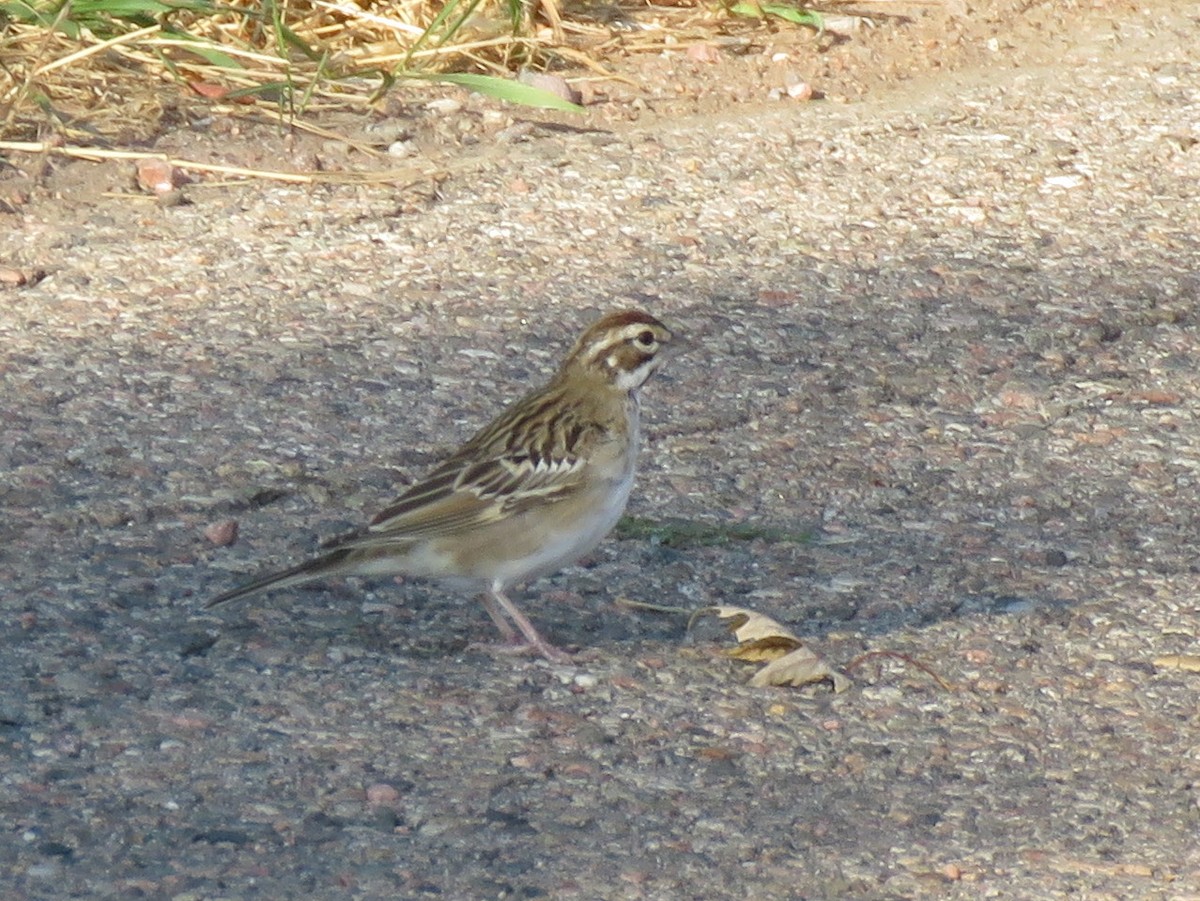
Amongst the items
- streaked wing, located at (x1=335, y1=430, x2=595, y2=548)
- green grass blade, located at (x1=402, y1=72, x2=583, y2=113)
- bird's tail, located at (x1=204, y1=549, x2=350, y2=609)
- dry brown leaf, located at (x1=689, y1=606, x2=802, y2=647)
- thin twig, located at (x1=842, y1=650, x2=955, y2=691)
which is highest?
green grass blade, located at (x1=402, y1=72, x2=583, y2=113)

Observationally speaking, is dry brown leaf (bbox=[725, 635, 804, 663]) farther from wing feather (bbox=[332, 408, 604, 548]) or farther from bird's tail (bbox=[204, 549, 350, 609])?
bird's tail (bbox=[204, 549, 350, 609])

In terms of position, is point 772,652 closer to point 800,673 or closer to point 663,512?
point 800,673

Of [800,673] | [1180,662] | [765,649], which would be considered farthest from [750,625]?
[1180,662]

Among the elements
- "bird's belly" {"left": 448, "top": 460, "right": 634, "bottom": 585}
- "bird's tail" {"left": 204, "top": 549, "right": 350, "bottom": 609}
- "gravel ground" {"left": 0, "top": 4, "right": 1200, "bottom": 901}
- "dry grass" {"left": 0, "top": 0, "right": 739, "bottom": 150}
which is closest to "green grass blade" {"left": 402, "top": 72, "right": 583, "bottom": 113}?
"dry grass" {"left": 0, "top": 0, "right": 739, "bottom": 150}

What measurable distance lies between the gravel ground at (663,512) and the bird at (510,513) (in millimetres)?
197

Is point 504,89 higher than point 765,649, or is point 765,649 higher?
point 504,89

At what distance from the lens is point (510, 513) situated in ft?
17.1

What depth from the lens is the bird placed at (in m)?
5.12

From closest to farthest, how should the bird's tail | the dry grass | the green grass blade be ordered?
the bird's tail < the dry grass < the green grass blade

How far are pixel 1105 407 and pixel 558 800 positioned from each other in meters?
3.12

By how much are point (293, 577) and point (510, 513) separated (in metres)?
0.62

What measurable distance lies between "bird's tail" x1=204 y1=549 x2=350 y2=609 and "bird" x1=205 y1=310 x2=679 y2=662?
0.03 m

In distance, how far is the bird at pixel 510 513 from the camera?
5.12 m

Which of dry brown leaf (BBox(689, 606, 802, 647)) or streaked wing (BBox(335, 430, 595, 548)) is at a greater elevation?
streaked wing (BBox(335, 430, 595, 548))
